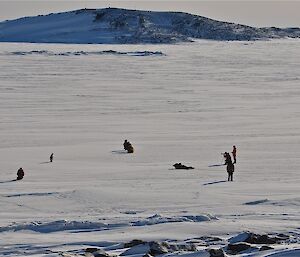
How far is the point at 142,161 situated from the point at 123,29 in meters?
104

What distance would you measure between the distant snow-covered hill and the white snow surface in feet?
208

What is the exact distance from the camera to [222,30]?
418ft

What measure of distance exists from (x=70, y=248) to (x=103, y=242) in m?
0.56

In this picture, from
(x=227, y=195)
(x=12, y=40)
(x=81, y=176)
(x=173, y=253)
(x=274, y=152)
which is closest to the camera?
(x=173, y=253)

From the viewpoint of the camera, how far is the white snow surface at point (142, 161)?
35.1 ft

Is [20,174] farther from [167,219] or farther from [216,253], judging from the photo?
[216,253]

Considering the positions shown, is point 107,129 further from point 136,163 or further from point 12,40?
point 12,40

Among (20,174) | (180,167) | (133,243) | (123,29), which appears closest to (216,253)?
(133,243)

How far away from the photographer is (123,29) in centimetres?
12188

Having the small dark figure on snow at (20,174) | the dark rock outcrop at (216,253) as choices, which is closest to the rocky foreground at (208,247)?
the dark rock outcrop at (216,253)

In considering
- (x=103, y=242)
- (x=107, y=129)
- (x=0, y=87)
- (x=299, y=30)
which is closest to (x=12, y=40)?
(x=299, y=30)

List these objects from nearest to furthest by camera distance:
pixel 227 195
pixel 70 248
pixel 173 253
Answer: pixel 173 253 → pixel 70 248 → pixel 227 195

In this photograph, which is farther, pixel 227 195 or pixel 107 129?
pixel 107 129

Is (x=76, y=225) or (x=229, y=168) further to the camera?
(x=229, y=168)
